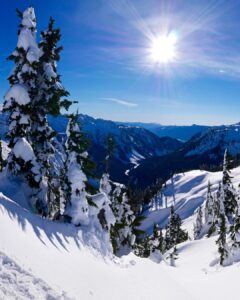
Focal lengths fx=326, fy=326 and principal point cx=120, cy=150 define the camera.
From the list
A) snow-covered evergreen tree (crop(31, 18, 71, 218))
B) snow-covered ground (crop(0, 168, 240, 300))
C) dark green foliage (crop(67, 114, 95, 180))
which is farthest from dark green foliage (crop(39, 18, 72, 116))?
snow-covered ground (crop(0, 168, 240, 300))

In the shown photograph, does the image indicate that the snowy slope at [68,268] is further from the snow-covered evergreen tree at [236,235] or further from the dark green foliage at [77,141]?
the snow-covered evergreen tree at [236,235]

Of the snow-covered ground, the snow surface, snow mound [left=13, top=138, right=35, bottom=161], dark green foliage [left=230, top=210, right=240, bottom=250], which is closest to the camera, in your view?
the snow-covered ground

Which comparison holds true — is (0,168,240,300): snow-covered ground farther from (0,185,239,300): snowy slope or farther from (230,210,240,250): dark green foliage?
(230,210,240,250): dark green foliage

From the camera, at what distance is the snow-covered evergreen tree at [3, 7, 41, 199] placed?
773 inches

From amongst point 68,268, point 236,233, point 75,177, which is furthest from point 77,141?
point 236,233

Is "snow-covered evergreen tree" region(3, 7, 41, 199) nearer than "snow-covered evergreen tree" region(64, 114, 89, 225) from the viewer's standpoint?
Yes

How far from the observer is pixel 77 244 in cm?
1802

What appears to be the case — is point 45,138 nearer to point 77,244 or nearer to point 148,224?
point 77,244

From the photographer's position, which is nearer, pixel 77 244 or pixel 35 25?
pixel 77 244

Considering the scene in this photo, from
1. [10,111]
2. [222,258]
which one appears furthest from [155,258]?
[10,111]

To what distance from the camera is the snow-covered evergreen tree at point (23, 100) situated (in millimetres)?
19641

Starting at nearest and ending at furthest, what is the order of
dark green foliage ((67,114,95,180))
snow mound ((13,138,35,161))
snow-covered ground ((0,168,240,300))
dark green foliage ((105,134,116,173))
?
snow-covered ground ((0,168,240,300))
snow mound ((13,138,35,161))
dark green foliage ((67,114,95,180))
dark green foliage ((105,134,116,173))

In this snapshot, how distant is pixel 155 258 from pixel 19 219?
142 feet

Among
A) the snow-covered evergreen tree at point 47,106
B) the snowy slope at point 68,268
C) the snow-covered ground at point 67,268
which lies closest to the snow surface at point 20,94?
the snow-covered evergreen tree at point 47,106
